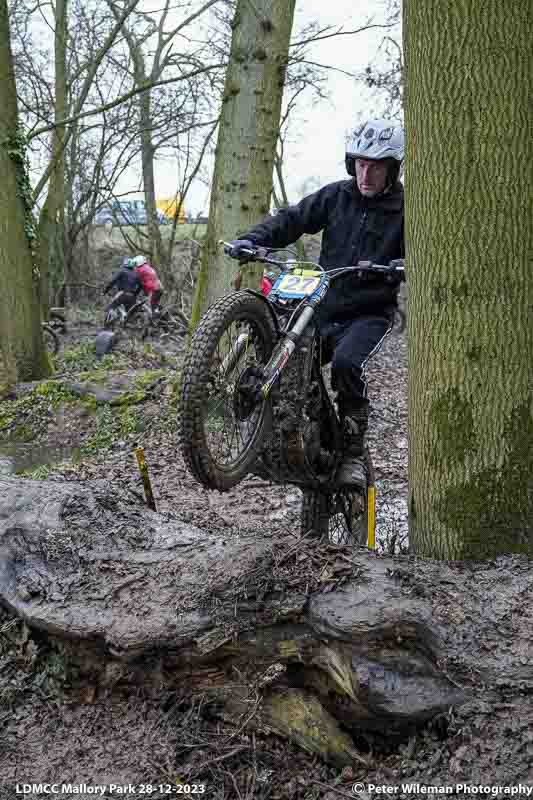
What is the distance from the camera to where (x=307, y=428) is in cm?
388

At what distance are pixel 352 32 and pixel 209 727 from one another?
31.2 ft

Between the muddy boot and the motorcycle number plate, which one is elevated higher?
the motorcycle number plate

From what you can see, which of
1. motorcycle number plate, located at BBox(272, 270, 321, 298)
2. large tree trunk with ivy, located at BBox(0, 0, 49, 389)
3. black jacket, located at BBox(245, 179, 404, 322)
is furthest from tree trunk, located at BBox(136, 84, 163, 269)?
motorcycle number plate, located at BBox(272, 270, 321, 298)

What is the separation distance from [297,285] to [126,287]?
48.3ft

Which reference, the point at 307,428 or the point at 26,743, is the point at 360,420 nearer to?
the point at 307,428

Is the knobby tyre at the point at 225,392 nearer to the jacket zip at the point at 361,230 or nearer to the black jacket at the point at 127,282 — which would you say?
the jacket zip at the point at 361,230

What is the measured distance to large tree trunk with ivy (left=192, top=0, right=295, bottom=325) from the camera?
756 centimetres

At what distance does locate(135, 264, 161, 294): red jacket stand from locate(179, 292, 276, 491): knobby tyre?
14.0 meters

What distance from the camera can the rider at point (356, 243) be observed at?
4152 mm

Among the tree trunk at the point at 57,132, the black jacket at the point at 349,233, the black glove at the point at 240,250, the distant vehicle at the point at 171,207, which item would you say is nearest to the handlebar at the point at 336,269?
the black glove at the point at 240,250

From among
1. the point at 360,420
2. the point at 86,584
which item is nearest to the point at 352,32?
the point at 360,420

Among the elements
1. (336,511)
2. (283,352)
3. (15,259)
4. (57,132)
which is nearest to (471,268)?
(283,352)

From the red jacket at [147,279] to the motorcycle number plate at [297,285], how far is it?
44.9 ft

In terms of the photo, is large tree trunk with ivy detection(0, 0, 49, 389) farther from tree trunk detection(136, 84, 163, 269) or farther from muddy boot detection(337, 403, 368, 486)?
tree trunk detection(136, 84, 163, 269)
